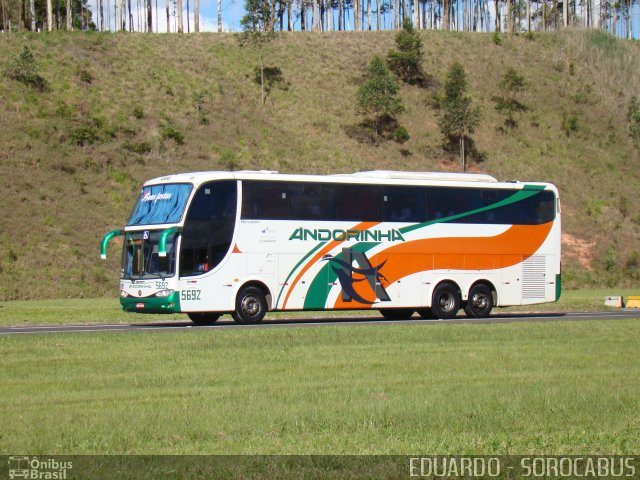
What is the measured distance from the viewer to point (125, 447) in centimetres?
962

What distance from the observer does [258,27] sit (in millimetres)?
77250

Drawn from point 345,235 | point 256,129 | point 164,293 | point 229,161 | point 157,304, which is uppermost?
point 256,129

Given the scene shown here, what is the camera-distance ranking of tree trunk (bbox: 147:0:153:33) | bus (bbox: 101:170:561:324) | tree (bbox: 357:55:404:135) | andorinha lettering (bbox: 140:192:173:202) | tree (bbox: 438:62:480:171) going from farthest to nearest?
tree trunk (bbox: 147:0:153:33), tree (bbox: 357:55:404:135), tree (bbox: 438:62:480:171), andorinha lettering (bbox: 140:192:173:202), bus (bbox: 101:170:561:324)

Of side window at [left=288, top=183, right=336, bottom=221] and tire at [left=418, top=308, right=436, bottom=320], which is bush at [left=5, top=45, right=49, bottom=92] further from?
tire at [left=418, top=308, right=436, bottom=320]

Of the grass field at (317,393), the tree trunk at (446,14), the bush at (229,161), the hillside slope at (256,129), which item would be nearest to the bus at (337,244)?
the grass field at (317,393)

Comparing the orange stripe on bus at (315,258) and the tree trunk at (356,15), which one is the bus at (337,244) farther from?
the tree trunk at (356,15)

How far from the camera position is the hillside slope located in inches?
2080

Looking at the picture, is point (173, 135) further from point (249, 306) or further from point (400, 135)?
Answer: point (249, 306)

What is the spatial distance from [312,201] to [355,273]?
2.53 metres

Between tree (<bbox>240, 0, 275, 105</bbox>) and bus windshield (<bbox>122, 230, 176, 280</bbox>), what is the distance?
161 ft

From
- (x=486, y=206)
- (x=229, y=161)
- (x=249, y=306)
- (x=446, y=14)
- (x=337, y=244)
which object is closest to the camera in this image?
(x=249, y=306)

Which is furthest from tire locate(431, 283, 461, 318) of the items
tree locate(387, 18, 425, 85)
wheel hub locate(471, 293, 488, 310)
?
tree locate(387, 18, 425, 85)

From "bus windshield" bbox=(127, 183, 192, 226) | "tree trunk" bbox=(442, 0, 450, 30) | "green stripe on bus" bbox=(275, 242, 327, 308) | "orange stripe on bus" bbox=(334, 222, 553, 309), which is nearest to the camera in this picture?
"bus windshield" bbox=(127, 183, 192, 226)

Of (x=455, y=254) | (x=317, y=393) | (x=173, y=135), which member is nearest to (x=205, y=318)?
(x=455, y=254)
